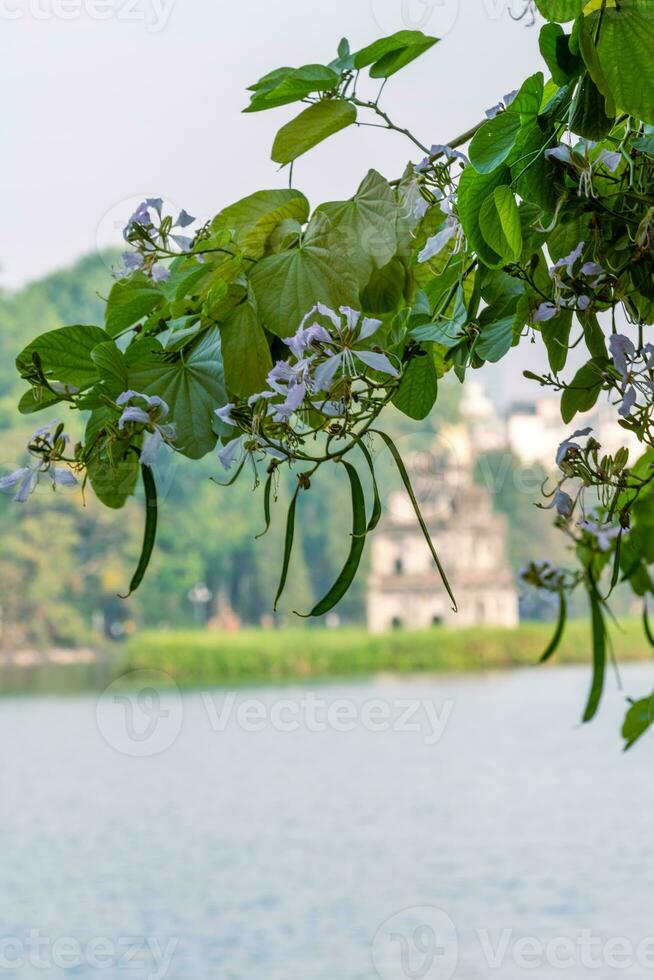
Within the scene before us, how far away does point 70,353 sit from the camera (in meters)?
0.48

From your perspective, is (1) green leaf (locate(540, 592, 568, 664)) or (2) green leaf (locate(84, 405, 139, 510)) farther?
(1) green leaf (locate(540, 592, 568, 664))

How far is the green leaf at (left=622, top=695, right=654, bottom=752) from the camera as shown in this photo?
0.82 meters

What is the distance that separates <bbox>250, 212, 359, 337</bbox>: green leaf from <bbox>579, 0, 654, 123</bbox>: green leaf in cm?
13

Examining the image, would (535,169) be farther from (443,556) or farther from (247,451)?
(443,556)

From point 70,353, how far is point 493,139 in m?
0.17

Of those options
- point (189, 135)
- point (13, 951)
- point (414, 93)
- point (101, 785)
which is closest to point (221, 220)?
point (13, 951)

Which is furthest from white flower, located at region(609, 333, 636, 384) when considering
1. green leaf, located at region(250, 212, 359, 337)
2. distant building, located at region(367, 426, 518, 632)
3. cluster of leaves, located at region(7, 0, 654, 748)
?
distant building, located at region(367, 426, 518, 632)

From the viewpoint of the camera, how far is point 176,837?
9.37 m

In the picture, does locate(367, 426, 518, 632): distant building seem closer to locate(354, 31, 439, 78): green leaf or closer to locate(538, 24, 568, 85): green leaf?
locate(354, 31, 439, 78): green leaf

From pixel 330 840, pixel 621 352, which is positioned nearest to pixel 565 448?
pixel 621 352

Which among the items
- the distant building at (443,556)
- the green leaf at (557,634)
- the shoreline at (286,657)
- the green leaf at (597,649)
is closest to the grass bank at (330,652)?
the shoreline at (286,657)

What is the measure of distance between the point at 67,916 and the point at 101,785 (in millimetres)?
3785

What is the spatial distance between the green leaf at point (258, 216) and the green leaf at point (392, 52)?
0.05m

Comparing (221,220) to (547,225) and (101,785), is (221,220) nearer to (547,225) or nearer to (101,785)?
(547,225)
